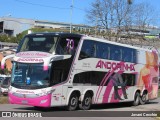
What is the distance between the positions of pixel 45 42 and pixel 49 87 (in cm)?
235

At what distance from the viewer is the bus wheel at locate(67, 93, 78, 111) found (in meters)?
21.2

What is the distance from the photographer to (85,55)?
73.3ft

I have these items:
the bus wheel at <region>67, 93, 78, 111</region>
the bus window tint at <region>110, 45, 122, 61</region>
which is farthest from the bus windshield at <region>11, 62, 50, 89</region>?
the bus window tint at <region>110, 45, 122, 61</region>

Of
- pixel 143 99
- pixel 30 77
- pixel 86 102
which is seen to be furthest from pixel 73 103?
pixel 143 99

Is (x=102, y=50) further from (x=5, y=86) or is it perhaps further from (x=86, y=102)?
(x=5, y=86)

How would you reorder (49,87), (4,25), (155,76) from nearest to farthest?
(49,87)
(155,76)
(4,25)

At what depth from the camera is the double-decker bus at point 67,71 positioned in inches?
782

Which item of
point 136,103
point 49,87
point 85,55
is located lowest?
point 136,103

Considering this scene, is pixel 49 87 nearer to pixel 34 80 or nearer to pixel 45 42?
pixel 34 80

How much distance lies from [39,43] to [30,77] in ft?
6.20

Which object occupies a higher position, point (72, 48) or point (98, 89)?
point (72, 48)

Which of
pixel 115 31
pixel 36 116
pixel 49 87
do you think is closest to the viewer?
pixel 36 116

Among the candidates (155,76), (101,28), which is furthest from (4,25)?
(155,76)

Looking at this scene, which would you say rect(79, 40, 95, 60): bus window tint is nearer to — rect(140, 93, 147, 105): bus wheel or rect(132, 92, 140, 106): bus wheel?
rect(132, 92, 140, 106): bus wheel
